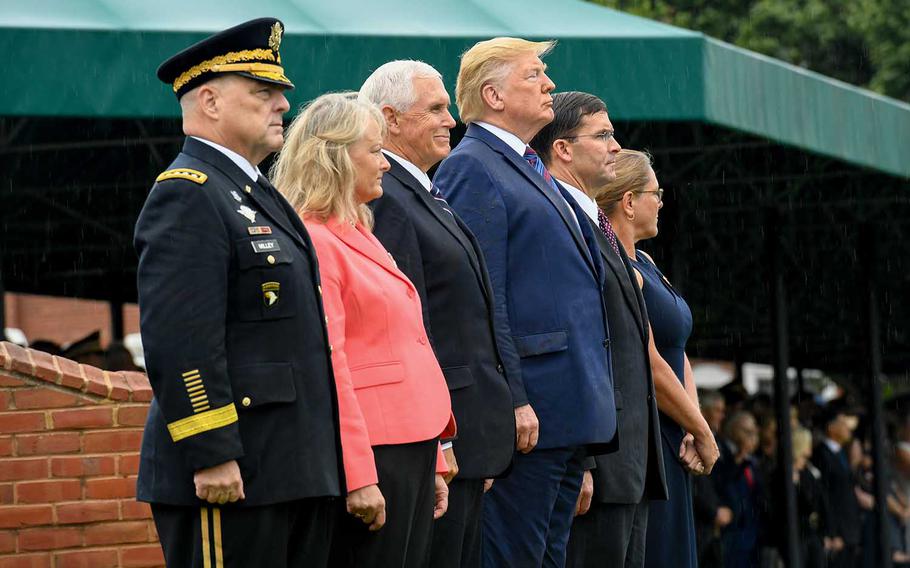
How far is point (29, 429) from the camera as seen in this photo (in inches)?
257

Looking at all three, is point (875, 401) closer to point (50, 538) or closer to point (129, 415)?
point (129, 415)

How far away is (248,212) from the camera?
4379 mm

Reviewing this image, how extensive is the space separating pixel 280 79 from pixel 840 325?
28556 mm

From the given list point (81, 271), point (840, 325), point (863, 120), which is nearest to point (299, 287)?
point (863, 120)

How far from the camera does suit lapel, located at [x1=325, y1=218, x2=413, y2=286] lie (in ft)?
16.0

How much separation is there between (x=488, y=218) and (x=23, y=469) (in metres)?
2.13

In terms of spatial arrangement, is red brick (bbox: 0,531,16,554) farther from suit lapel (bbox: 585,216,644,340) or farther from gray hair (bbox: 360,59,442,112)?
suit lapel (bbox: 585,216,644,340)

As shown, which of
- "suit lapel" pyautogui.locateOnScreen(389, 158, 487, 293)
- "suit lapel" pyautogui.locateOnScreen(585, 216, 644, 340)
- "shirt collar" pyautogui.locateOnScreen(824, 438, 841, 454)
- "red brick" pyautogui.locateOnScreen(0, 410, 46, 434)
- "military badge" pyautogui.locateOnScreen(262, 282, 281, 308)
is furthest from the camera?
"shirt collar" pyautogui.locateOnScreen(824, 438, 841, 454)

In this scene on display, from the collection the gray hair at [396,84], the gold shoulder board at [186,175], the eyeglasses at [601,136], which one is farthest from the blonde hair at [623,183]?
the gold shoulder board at [186,175]

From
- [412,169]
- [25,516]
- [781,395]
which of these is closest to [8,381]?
[25,516]

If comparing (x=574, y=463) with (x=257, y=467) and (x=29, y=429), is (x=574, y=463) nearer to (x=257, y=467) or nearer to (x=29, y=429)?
(x=257, y=467)

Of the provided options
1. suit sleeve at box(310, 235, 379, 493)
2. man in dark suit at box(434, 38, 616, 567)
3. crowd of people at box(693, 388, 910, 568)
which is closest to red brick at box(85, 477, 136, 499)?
man in dark suit at box(434, 38, 616, 567)

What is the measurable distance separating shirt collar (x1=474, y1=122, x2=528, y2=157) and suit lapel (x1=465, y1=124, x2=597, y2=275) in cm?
1

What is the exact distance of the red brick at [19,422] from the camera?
6531 millimetres
